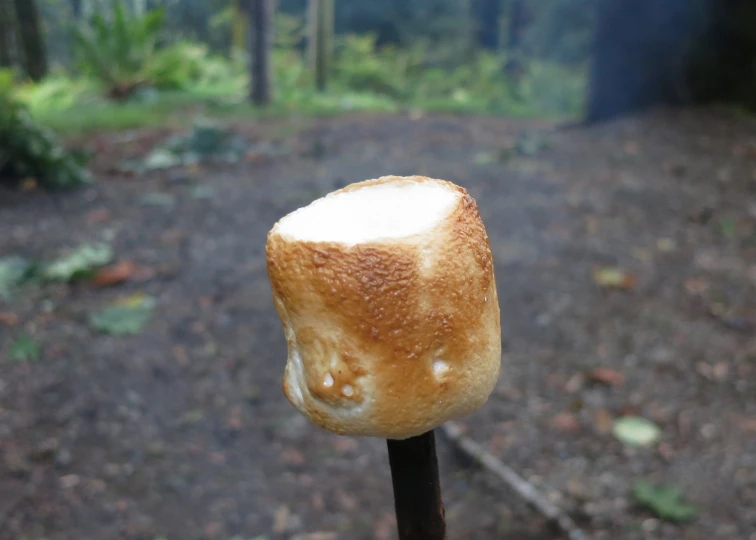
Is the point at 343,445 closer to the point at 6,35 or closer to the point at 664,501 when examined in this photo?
the point at 664,501

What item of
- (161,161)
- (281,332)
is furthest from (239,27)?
(281,332)

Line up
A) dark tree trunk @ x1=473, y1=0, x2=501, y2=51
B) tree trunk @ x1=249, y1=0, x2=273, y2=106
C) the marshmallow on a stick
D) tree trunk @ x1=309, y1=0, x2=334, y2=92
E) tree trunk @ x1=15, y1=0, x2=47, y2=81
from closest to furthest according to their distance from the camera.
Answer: the marshmallow on a stick, tree trunk @ x1=249, y1=0, x2=273, y2=106, tree trunk @ x1=15, y1=0, x2=47, y2=81, tree trunk @ x1=309, y1=0, x2=334, y2=92, dark tree trunk @ x1=473, y1=0, x2=501, y2=51

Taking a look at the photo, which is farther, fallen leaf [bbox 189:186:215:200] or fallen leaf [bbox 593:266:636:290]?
fallen leaf [bbox 189:186:215:200]

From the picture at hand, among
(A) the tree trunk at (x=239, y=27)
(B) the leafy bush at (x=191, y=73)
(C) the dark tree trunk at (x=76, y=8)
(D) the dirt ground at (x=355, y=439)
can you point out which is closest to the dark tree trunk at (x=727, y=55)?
(D) the dirt ground at (x=355, y=439)

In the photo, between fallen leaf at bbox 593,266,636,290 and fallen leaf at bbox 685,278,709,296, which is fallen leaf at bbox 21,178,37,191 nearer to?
fallen leaf at bbox 593,266,636,290

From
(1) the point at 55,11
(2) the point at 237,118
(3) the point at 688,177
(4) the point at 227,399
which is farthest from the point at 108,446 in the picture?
(1) the point at 55,11

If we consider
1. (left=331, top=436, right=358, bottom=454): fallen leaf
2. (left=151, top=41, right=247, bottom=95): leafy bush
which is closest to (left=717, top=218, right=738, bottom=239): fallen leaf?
(left=331, top=436, right=358, bottom=454): fallen leaf

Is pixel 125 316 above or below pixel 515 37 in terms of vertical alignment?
above
